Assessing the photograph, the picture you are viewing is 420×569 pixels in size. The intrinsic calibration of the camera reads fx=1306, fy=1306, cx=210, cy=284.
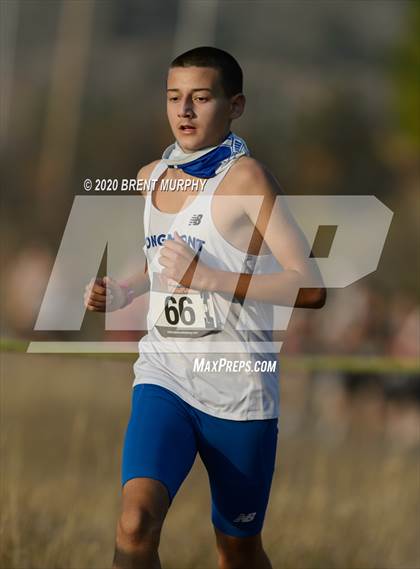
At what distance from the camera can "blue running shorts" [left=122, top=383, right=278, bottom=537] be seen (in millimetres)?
4273

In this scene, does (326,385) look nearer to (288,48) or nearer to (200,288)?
(200,288)

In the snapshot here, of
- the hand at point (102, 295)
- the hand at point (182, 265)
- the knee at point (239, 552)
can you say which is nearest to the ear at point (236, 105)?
the hand at point (182, 265)

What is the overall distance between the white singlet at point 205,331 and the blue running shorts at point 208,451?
0.05 metres

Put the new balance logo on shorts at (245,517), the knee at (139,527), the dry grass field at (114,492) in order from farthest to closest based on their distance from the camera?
the dry grass field at (114,492)
the new balance logo on shorts at (245,517)
the knee at (139,527)

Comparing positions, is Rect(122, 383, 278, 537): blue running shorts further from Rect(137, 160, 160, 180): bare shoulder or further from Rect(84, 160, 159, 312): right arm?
Rect(137, 160, 160, 180): bare shoulder

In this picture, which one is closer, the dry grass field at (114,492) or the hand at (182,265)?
the hand at (182,265)

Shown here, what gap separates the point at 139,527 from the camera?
4055mm

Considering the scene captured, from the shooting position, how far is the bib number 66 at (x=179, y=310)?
4402 millimetres

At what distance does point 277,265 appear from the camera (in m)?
4.57

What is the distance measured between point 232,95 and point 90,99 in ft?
90.5

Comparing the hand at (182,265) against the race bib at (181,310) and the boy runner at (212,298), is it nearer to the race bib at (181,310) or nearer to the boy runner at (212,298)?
the boy runner at (212,298)

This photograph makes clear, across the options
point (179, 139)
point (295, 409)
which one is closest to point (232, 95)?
point (179, 139)

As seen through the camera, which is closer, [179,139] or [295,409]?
[179,139]

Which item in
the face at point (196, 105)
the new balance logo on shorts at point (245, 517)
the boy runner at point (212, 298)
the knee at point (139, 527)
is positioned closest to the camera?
the knee at point (139, 527)
